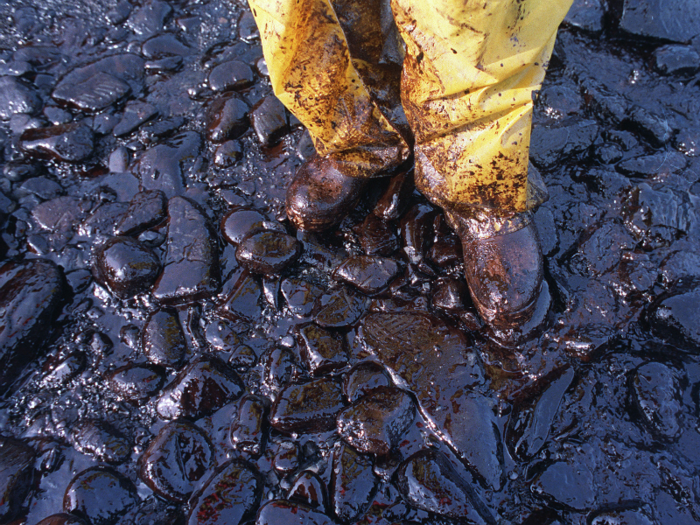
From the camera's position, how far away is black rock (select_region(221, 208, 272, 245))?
2.06 m

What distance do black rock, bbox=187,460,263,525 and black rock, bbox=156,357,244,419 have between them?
0.25 metres

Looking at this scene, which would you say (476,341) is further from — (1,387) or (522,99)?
(1,387)

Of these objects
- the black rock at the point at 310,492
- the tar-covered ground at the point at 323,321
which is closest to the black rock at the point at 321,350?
the tar-covered ground at the point at 323,321

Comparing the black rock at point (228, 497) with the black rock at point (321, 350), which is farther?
the black rock at point (321, 350)

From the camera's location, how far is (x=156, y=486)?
1519mm

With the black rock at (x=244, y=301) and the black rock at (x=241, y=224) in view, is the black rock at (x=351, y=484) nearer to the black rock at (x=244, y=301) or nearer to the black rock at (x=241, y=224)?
the black rock at (x=244, y=301)

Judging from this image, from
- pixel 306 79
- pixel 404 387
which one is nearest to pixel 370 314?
pixel 404 387

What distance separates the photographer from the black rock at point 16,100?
8.44ft

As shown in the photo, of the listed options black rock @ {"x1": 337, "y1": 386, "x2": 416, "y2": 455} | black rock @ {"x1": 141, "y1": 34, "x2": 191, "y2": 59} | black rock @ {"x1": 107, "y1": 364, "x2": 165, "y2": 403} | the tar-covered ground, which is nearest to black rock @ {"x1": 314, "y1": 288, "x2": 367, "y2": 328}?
the tar-covered ground

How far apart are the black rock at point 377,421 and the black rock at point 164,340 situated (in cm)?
73

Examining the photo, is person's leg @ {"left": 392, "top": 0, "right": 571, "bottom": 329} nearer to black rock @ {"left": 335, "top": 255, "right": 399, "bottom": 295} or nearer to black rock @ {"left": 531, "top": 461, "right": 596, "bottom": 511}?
black rock @ {"left": 335, "top": 255, "right": 399, "bottom": 295}

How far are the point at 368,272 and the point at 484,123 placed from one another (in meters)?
0.78

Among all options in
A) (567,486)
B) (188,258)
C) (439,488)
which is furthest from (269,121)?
(567,486)

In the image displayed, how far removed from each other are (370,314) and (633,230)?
123cm
